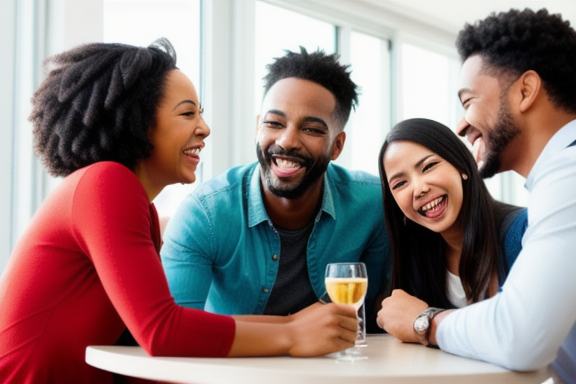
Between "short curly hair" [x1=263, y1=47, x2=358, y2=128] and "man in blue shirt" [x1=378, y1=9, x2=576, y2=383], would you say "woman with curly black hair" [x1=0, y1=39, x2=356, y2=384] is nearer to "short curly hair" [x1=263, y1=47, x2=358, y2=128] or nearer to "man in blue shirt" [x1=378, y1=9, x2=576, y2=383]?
"man in blue shirt" [x1=378, y1=9, x2=576, y2=383]

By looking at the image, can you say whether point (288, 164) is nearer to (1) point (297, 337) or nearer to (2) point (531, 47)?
(2) point (531, 47)

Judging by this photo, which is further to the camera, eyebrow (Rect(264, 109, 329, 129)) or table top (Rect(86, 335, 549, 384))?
eyebrow (Rect(264, 109, 329, 129))

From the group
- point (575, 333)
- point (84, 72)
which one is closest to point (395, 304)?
point (575, 333)

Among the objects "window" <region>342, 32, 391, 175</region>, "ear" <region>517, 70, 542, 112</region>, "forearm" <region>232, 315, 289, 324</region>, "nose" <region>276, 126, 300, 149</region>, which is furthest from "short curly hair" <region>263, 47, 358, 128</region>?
"window" <region>342, 32, 391, 175</region>

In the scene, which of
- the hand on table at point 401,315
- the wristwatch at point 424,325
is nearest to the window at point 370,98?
the hand on table at point 401,315

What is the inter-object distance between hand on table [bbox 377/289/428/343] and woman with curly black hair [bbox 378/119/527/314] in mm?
332

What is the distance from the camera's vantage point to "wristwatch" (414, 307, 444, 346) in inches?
66.9

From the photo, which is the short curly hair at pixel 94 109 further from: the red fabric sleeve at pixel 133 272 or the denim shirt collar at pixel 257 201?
the denim shirt collar at pixel 257 201

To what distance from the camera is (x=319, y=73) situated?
267 cm

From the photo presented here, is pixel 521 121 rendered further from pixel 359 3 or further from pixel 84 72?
pixel 359 3

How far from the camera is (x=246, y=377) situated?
129 cm

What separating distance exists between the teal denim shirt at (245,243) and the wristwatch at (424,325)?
27.4 inches

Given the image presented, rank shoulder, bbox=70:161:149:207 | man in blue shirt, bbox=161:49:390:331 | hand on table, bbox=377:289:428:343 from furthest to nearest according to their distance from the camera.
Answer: man in blue shirt, bbox=161:49:390:331, hand on table, bbox=377:289:428:343, shoulder, bbox=70:161:149:207

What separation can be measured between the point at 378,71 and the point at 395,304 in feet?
12.3
